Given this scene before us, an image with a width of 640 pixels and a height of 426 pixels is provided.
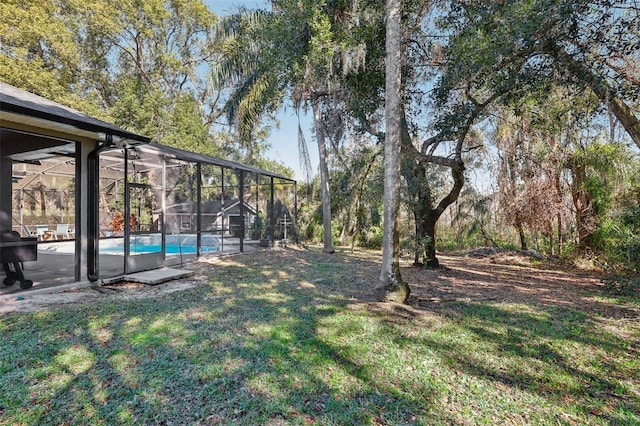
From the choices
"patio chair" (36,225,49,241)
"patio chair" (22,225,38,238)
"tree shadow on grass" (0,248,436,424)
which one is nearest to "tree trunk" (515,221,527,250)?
"tree shadow on grass" (0,248,436,424)

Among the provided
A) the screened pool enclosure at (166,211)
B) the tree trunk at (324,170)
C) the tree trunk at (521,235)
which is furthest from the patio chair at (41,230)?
the tree trunk at (521,235)

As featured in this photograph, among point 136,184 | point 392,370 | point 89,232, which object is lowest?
point 392,370

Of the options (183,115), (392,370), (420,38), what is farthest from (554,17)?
(183,115)

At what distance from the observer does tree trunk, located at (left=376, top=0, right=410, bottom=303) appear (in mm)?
4730

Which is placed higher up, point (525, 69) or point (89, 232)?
point (525, 69)

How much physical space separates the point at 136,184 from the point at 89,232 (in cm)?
130

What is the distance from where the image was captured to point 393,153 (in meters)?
4.78

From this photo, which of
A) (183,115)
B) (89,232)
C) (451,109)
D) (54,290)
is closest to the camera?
(54,290)

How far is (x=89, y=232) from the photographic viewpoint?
567cm

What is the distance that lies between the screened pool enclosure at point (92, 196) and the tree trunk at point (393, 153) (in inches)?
176

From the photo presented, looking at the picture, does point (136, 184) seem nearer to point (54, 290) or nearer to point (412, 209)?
point (54, 290)

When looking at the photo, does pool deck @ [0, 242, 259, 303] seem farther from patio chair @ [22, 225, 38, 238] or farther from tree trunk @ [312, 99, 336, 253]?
tree trunk @ [312, 99, 336, 253]

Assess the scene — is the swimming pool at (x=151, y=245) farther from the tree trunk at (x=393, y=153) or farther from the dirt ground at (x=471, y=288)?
the tree trunk at (x=393, y=153)

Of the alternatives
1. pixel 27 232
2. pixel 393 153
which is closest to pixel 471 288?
pixel 393 153
